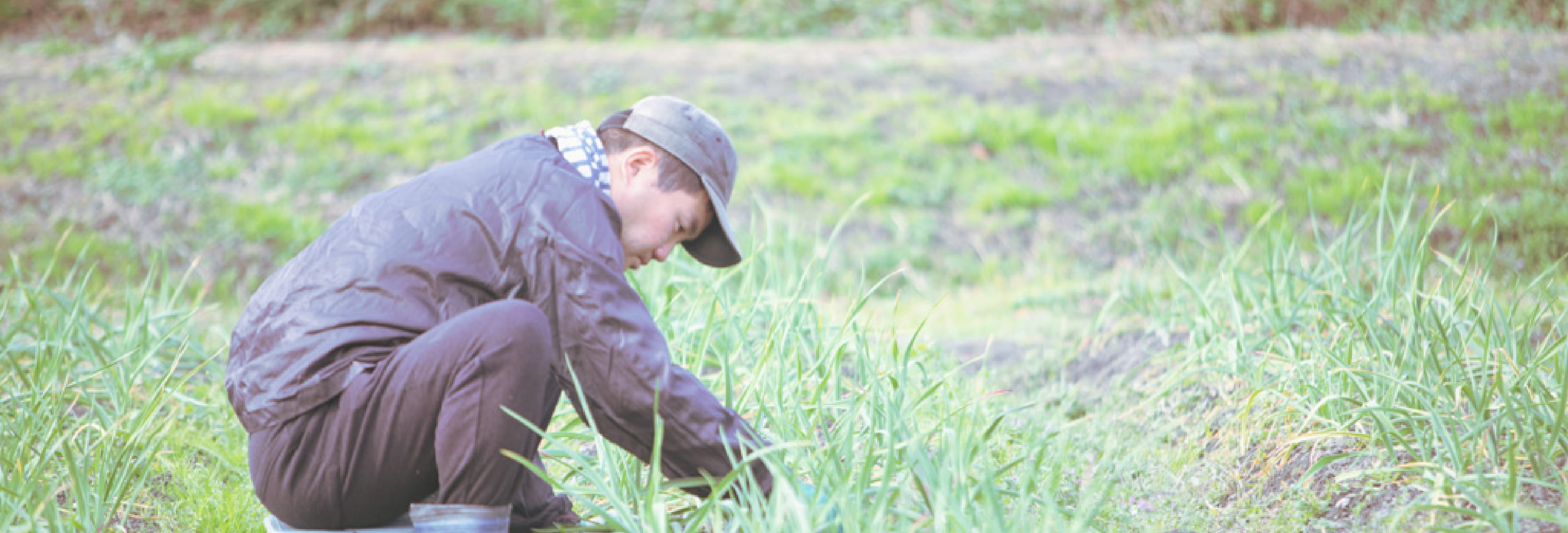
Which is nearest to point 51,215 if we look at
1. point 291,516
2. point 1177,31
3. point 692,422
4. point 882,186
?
point 882,186

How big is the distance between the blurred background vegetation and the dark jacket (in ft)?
23.9

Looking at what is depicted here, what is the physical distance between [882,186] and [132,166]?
13.3 ft

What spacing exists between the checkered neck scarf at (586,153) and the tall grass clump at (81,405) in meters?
0.95

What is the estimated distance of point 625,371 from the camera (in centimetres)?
185

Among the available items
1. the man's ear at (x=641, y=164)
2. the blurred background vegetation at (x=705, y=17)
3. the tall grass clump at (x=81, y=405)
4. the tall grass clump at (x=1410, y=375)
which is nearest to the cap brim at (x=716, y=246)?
the man's ear at (x=641, y=164)

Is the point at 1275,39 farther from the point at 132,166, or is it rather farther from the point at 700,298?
the point at 132,166

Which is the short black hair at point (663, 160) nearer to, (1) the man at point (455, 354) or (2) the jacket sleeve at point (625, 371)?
(1) the man at point (455, 354)

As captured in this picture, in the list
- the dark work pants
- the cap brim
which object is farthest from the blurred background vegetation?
the dark work pants

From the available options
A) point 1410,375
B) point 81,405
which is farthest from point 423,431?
point 1410,375

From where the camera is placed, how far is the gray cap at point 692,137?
210 centimetres

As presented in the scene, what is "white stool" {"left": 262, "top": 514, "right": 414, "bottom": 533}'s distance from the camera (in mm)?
2066

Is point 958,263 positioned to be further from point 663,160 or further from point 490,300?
point 490,300

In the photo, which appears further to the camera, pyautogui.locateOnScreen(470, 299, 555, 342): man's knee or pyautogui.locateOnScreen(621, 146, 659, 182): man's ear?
pyautogui.locateOnScreen(621, 146, 659, 182): man's ear

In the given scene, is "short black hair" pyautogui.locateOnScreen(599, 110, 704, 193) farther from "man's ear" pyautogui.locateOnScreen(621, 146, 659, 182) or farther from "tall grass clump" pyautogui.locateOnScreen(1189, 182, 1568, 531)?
"tall grass clump" pyautogui.locateOnScreen(1189, 182, 1568, 531)
